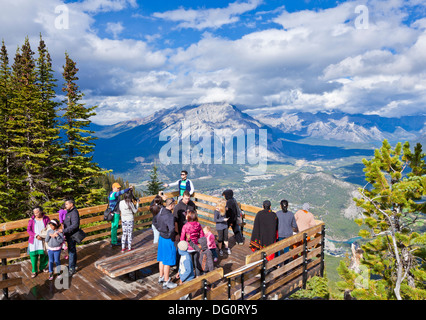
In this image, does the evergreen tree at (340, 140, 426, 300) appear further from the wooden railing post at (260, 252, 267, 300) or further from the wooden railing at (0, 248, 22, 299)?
the wooden railing at (0, 248, 22, 299)

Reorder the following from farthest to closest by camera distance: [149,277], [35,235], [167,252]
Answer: [149,277], [35,235], [167,252]

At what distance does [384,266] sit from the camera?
8398 millimetres

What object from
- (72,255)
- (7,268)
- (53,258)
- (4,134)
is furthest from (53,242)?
(4,134)

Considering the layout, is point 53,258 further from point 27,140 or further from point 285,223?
point 27,140

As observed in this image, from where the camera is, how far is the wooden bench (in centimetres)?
644

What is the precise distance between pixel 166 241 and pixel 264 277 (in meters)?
2.58

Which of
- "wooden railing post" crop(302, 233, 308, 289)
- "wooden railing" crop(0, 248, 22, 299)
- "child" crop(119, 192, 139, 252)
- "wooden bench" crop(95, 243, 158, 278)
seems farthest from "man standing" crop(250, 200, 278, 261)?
"wooden railing" crop(0, 248, 22, 299)

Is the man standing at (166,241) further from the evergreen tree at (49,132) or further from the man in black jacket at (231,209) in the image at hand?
the evergreen tree at (49,132)

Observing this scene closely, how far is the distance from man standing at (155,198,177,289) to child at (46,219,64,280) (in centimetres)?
274

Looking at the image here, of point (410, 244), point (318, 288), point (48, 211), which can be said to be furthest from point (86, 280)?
point (48, 211)

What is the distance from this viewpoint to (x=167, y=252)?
267 inches
